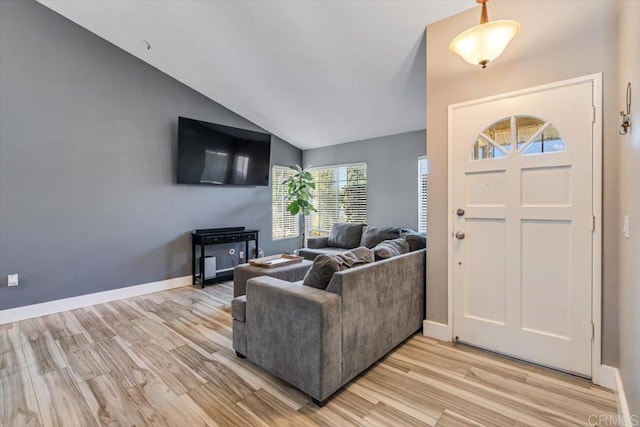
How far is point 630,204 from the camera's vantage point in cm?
156

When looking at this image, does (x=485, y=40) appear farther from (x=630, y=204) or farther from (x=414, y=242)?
(x=414, y=242)

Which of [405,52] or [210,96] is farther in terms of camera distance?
[210,96]

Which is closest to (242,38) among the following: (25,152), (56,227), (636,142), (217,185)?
(217,185)

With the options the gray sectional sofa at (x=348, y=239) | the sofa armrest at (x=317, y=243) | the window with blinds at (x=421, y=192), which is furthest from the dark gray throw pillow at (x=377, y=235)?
the sofa armrest at (x=317, y=243)

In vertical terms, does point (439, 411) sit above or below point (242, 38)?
below

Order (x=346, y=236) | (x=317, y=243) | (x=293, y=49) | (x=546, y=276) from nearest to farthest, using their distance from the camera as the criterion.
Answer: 1. (x=546, y=276)
2. (x=293, y=49)
3. (x=346, y=236)
4. (x=317, y=243)

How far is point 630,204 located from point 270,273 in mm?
2598

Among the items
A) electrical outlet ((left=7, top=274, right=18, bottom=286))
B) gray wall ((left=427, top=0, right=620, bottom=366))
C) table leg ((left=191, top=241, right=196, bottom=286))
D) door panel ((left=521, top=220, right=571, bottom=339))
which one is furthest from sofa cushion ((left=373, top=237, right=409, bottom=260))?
electrical outlet ((left=7, top=274, right=18, bottom=286))

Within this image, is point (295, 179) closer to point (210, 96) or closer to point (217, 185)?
point (217, 185)

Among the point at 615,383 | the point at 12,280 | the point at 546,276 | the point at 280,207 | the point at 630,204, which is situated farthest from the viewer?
the point at 280,207

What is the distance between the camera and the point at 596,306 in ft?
6.57

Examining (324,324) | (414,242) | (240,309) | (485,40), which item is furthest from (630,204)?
(240,309)

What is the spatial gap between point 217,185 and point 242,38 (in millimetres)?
2272

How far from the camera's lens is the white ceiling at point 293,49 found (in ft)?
9.16
